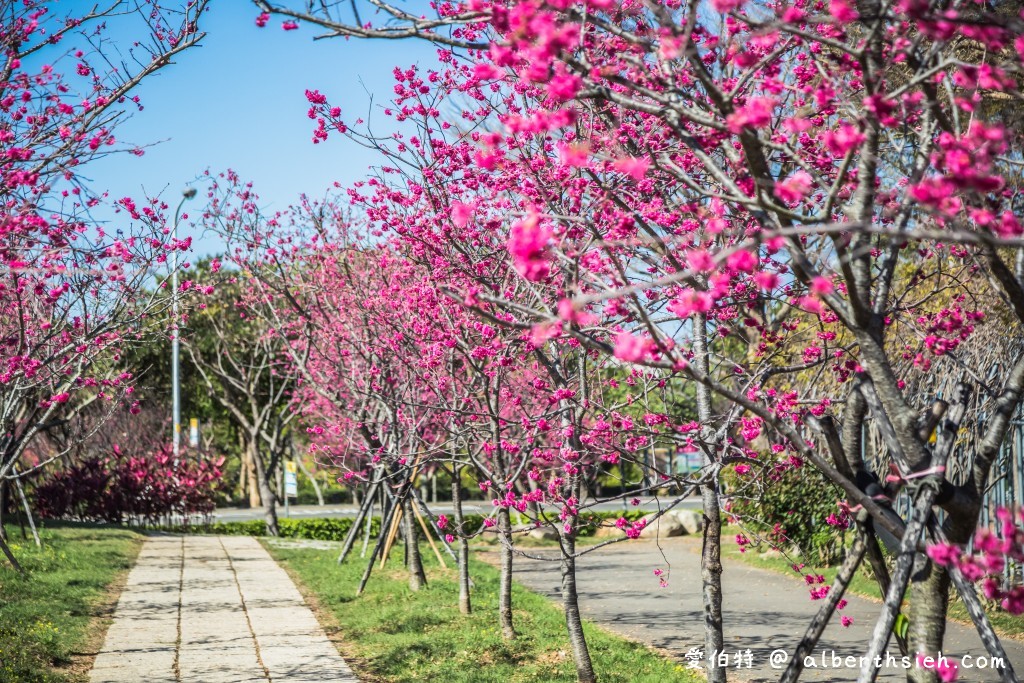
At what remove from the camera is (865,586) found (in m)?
12.7

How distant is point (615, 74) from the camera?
11.8 feet

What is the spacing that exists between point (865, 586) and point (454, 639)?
6.54 metres

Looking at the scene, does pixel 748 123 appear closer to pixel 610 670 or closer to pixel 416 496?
pixel 610 670

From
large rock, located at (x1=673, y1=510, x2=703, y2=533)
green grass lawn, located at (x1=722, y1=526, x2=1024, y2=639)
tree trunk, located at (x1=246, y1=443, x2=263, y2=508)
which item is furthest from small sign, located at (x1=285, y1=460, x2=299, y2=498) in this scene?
tree trunk, located at (x1=246, y1=443, x2=263, y2=508)

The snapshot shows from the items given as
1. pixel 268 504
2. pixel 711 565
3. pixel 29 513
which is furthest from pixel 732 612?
pixel 268 504

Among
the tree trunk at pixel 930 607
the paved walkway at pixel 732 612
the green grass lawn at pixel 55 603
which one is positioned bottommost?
the paved walkway at pixel 732 612

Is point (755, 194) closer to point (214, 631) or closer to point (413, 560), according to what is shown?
point (214, 631)

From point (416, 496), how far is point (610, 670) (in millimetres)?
4886

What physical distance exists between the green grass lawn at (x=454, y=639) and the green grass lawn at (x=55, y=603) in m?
2.44

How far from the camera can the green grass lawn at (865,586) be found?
9.49 meters

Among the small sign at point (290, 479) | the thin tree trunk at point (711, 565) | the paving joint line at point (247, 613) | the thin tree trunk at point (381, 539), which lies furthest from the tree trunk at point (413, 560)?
the small sign at point (290, 479)

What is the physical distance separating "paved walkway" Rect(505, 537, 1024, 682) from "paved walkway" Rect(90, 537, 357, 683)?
A: 345 centimetres

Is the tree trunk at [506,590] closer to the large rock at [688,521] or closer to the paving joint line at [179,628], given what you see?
the paving joint line at [179,628]

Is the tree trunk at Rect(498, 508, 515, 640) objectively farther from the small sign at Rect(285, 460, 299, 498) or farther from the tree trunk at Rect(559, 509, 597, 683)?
the small sign at Rect(285, 460, 299, 498)
